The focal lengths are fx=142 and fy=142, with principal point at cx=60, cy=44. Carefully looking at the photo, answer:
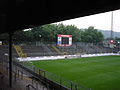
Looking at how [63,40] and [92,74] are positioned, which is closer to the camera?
[92,74]

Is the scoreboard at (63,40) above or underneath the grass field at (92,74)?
above

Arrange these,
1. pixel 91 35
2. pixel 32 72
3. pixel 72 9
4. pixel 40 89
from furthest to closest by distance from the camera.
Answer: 1. pixel 91 35
2. pixel 32 72
3. pixel 40 89
4. pixel 72 9

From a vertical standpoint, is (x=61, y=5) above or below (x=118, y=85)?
above

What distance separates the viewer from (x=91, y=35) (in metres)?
64.0

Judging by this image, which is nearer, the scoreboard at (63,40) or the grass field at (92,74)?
the grass field at (92,74)

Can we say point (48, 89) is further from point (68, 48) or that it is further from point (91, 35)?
point (91, 35)

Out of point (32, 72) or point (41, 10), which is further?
point (32, 72)

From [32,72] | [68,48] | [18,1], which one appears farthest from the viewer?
[68,48]

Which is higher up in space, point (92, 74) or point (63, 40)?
point (63, 40)

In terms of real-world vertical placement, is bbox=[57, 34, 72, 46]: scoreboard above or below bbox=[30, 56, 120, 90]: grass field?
above

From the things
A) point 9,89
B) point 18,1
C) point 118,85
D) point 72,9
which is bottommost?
point 118,85

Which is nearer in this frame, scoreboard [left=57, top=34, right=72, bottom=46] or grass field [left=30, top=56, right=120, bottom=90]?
grass field [left=30, top=56, right=120, bottom=90]

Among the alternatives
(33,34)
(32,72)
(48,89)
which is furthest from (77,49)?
(48,89)

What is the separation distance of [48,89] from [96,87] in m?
4.17
